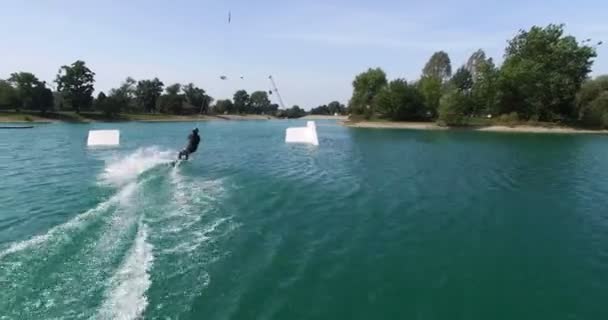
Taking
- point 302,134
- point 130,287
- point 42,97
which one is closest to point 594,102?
point 302,134

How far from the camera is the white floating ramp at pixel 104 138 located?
38.7 meters

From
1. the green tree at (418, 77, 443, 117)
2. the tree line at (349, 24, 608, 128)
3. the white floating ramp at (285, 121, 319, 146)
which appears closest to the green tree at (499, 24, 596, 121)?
the tree line at (349, 24, 608, 128)

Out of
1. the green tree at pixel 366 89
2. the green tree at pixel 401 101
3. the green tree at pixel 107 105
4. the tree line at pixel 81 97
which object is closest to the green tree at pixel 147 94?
the tree line at pixel 81 97

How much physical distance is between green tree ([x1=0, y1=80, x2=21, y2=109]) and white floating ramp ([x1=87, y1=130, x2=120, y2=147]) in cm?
8964

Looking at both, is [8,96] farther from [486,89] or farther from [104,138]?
[486,89]

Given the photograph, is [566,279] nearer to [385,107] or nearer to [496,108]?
[496,108]

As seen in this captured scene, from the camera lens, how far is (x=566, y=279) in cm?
927

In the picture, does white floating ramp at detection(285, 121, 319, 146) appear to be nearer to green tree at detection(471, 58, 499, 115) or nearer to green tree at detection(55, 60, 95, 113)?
green tree at detection(471, 58, 499, 115)

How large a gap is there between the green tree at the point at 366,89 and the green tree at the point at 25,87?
9719 cm

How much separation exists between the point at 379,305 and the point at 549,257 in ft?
20.0

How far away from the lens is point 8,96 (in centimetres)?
10394

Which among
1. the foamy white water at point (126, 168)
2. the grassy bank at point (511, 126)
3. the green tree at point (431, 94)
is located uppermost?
the green tree at point (431, 94)

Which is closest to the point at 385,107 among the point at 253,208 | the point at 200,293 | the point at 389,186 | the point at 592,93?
the point at 592,93

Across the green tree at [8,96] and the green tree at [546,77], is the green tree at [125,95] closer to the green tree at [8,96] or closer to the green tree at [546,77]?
the green tree at [8,96]
